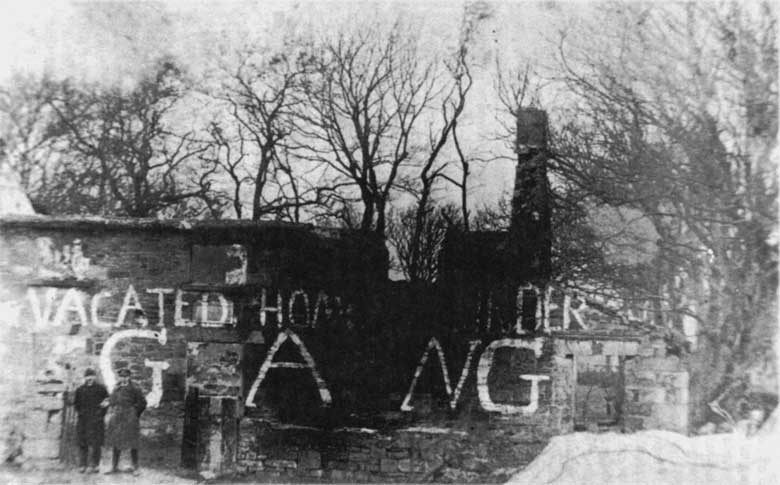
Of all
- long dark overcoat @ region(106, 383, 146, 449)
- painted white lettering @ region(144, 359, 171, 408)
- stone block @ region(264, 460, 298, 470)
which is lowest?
stone block @ region(264, 460, 298, 470)

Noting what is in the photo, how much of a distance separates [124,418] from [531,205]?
4.13 meters

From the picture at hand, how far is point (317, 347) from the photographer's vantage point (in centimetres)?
686

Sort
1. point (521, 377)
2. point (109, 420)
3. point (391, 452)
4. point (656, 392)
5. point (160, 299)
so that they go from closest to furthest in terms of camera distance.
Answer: point (656, 392) < point (521, 377) < point (391, 452) < point (109, 420) < point (160, 299)

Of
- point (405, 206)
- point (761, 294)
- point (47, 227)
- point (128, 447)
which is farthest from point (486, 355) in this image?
point (47, 227)

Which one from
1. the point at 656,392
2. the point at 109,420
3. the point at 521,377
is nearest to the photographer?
the point at 656,392

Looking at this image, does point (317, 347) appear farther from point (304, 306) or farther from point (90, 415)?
point (90, 415)

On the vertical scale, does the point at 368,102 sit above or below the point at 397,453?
above

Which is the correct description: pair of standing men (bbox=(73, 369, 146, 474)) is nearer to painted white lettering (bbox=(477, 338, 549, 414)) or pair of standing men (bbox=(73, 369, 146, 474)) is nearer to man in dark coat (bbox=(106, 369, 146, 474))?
man in dark coat (bbox=(106, 369, 146, 474))

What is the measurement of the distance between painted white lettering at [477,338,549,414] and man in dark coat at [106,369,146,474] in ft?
10.1

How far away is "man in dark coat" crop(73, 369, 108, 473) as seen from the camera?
6.89m

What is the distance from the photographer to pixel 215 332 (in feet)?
22.8

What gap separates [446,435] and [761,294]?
2.98 metres

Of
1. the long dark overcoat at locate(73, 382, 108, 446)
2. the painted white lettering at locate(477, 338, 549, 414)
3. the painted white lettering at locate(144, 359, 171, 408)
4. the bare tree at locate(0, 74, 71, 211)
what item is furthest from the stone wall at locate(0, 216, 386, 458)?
the painted white lettering at locate(477, 338, 549, 414)

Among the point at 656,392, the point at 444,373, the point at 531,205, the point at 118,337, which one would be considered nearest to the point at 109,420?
the point at 118,337
